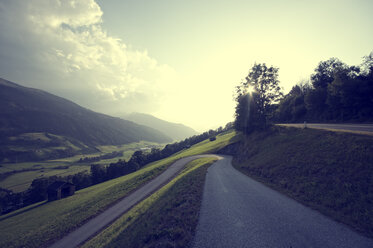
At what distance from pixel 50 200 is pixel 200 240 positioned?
204ft

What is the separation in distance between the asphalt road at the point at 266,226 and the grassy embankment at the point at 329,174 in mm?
1273

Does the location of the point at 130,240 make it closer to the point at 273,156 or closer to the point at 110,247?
the point at 110,247

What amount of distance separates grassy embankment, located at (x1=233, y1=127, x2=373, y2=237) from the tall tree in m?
17.0

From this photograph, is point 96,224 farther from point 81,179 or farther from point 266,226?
point 81,179

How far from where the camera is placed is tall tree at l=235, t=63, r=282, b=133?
129 ft

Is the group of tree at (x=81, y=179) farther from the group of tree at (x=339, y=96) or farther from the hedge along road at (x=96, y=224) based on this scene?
the group of tree at (x=339, y=96)

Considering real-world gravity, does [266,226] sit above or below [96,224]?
above

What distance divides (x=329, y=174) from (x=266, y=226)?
33.4 ft

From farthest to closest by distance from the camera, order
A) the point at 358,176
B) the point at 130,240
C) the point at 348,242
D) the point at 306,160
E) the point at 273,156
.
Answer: the point at 273,156, the point at 306,160, the point at 358,176, the point at 130,240, the point at 348,242

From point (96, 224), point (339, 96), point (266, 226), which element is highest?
point (339, 96)

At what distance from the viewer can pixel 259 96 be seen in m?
39.9

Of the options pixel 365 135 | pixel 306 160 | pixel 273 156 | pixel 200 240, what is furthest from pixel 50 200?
pixel 365 135

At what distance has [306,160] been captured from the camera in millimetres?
17594

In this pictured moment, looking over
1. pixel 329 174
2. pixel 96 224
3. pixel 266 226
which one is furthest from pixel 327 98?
pixel 96 224
